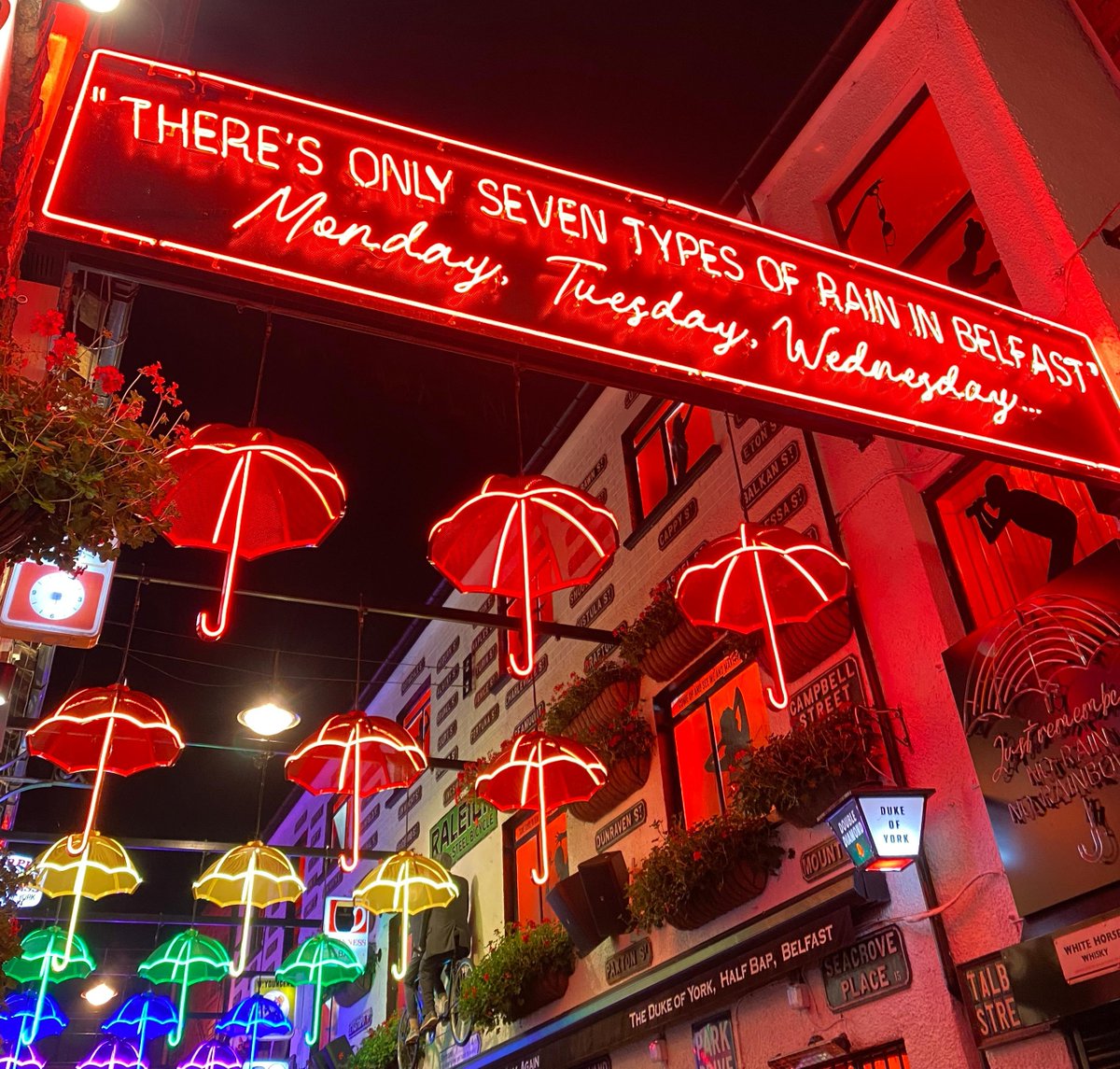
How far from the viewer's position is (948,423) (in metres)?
4.43

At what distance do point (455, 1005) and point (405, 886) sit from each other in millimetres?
2396

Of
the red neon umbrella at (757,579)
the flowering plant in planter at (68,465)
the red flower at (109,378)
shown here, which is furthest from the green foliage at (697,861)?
the red flower at (109,378)

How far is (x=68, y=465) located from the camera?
2.89m

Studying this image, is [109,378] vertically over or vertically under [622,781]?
under

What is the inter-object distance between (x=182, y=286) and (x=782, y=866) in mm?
6178

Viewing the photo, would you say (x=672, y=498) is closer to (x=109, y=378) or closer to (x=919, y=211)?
(x=919, y=211)

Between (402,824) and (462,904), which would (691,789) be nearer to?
(462,904)

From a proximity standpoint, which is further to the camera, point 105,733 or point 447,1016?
point 447,1016

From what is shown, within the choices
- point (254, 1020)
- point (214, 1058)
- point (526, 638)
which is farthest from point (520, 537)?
point (214, 1058)

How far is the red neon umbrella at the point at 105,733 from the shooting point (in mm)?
7559

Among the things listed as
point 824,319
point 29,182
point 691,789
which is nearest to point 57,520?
point 29,182

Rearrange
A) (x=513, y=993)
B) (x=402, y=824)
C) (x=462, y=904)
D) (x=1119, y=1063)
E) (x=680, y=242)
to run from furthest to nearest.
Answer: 1. (x=402, y=824)
2. (x=462, y=904)
3. (x=513, y=993)
4. (x=1119, y=1063)
5. (x=680, y=242)

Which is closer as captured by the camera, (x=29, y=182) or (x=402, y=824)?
(x=29, y=182)

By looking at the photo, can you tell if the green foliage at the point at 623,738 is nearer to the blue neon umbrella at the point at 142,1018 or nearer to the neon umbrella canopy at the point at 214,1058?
the blue neon umbrella at the point at 142,1018
